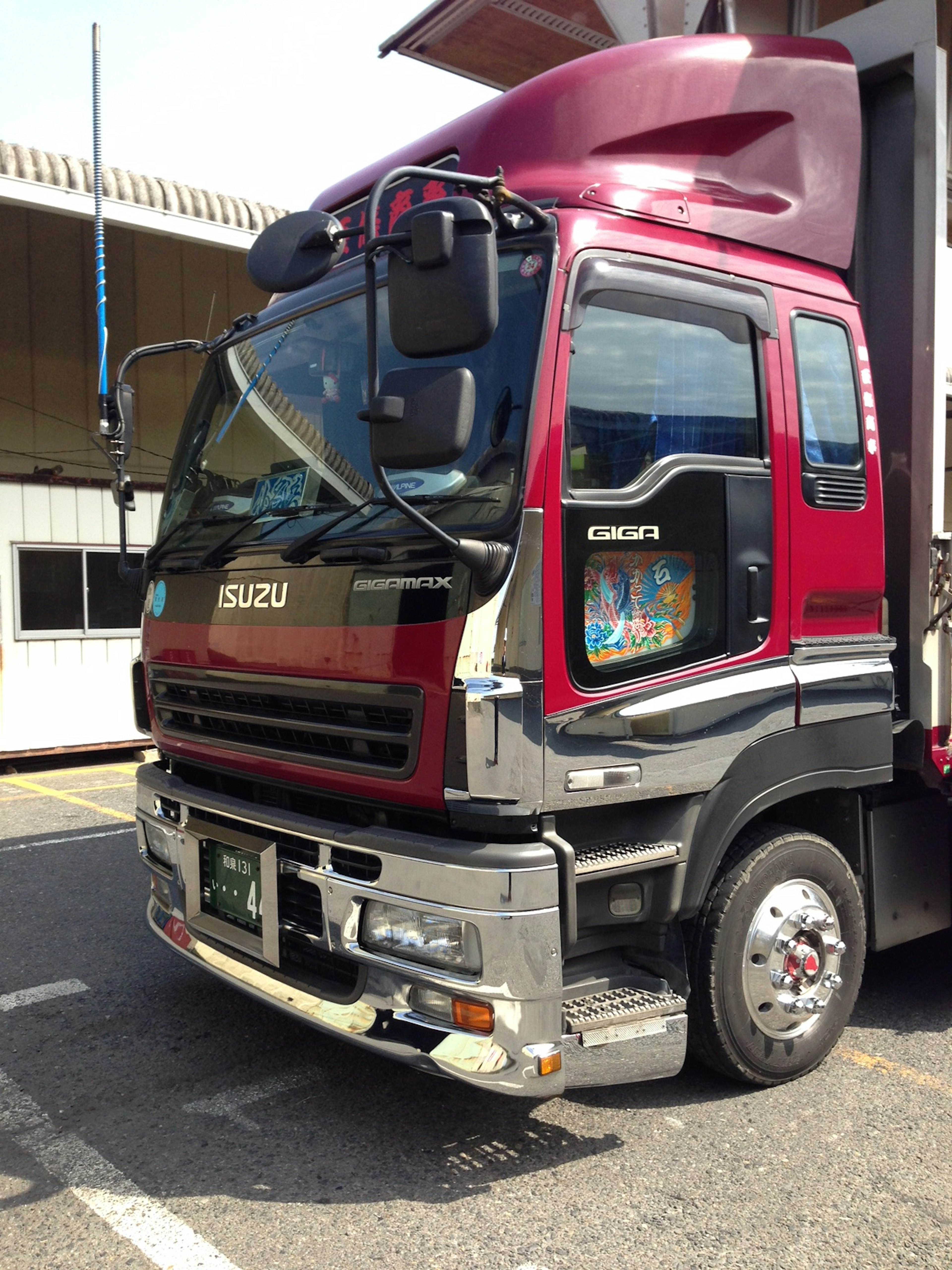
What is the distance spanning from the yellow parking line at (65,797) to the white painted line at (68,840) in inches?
6.0

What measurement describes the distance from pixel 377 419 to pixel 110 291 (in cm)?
1186

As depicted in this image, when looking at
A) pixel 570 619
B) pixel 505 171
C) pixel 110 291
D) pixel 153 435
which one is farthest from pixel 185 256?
pixel 570 619

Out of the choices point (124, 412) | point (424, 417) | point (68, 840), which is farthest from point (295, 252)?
point (68, 840)

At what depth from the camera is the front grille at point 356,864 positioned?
306 centimetres

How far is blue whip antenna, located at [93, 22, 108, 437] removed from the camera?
4402mm

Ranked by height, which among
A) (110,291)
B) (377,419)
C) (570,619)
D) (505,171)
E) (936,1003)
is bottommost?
(936,1003)

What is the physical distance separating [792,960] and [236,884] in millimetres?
1829

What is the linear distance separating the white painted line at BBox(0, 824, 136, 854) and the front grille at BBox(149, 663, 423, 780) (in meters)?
3.53

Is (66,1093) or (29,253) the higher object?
(29,253)

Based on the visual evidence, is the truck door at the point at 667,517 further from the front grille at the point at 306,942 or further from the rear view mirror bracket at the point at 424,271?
the front grille at the point at 306,942

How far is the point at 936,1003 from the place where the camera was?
4449 millimetres

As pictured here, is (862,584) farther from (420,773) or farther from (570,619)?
(420,773)

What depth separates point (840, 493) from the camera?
12.1ft

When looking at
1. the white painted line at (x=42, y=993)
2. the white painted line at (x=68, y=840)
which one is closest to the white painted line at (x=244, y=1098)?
the white painted line at (x=42, y=993)
